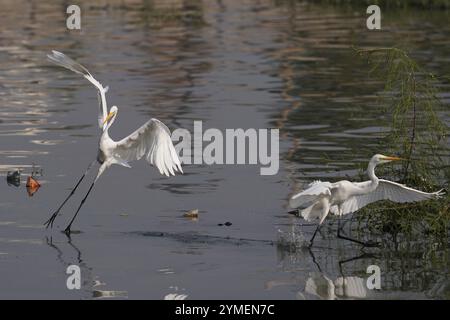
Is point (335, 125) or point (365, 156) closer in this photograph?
point (365, 156)

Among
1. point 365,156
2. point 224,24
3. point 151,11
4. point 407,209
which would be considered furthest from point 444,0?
point 407,209

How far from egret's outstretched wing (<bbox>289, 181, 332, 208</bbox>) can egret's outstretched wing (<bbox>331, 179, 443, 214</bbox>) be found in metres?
0.57

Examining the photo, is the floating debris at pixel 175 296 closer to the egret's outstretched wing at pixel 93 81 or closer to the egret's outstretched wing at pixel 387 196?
the egret's outstretched wing at pixel 387 196

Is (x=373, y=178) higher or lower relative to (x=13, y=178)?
higher

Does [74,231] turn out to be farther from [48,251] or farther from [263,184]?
[263,184]

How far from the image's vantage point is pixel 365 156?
20703 millimetres

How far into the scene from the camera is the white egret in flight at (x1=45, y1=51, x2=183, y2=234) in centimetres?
1695

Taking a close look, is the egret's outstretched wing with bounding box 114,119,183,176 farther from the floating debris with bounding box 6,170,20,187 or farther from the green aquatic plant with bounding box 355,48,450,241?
the floating debris with bounding box 6,170,20,187

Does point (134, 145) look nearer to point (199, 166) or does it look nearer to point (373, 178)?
point (373, 178)

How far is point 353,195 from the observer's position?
15.5 meters

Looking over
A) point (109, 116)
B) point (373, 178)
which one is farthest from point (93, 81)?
point (373, 178)

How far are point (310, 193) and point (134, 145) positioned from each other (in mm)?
3490

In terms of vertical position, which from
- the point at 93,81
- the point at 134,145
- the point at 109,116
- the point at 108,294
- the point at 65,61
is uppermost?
the point at 65,61

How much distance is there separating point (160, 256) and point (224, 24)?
115ft
